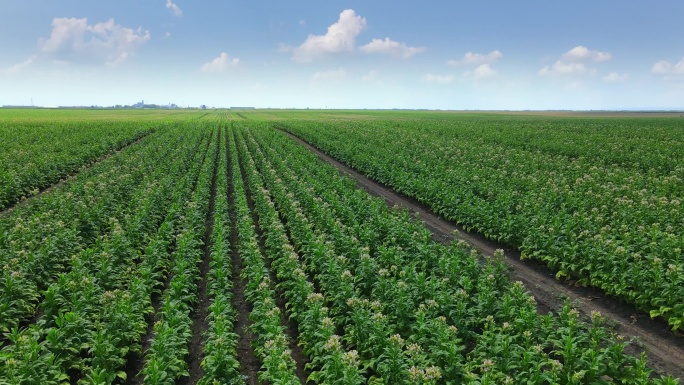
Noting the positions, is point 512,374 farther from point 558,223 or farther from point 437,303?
point 558,223

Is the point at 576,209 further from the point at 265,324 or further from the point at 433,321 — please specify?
the point at 265,324

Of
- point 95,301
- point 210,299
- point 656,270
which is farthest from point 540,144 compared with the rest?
point 95,301

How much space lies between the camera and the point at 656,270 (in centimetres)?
895

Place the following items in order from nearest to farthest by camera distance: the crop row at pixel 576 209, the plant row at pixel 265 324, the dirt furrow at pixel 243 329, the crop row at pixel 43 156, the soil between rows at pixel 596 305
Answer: the plant row at pixel 265 324 < the dirt furrow at pixel 243 329 < the soil between rows at pixel 596 305 < the crop row at pixel 576 209 < the crop row at pixel 43 156

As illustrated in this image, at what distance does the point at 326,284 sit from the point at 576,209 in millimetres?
10650

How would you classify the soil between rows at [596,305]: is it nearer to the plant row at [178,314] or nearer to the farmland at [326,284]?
the farmland at [326,284]

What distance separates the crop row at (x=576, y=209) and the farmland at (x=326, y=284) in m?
0.07

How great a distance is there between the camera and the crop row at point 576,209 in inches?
373

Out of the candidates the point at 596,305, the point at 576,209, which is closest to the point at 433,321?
the point at 596,305

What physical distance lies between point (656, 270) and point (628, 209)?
5.13 metres

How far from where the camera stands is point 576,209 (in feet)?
48.9

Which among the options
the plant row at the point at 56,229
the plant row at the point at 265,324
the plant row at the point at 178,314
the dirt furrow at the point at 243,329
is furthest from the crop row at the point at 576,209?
the plant row at the point at 56,229

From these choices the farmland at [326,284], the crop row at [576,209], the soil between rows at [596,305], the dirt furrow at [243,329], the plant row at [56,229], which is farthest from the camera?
the crop row at [576,209]

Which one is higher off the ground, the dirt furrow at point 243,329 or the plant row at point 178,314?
the plant row at point 178,314
